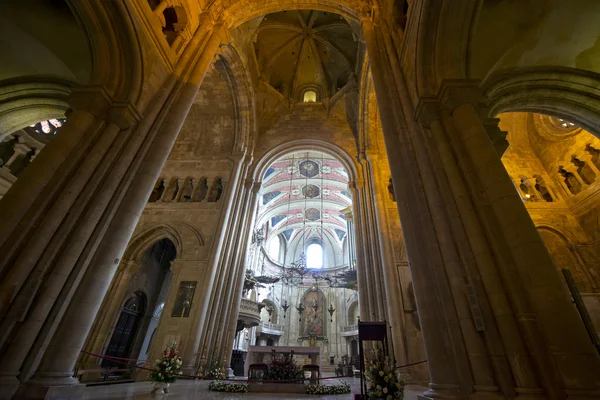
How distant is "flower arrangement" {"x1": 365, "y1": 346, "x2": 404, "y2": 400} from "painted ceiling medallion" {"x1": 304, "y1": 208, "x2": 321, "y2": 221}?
72.3ft

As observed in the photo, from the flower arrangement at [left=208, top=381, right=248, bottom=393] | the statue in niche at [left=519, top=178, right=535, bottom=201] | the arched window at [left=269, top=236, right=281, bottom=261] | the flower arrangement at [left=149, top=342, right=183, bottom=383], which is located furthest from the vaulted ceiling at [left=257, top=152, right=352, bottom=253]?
the flower arrangement at [left=149, top=342, right=183, bottom=383]

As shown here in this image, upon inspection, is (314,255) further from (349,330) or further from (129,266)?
(129,266)

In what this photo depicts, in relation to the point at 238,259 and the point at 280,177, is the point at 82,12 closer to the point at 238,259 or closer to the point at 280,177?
the point at 238,259

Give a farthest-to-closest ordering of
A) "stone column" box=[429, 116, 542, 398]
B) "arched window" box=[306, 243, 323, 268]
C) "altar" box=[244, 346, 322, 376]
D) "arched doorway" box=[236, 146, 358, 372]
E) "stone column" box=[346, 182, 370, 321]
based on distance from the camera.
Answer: "arched window" box=[306, 243, 323, 268]
"arched doorway" box=[236, 146, 358, 372]
"stone column" box=[346, 182, 370, 321]
"altar" box=[244, 346, 322, 376]
"stone column" box=[429, 116, 542, 398]

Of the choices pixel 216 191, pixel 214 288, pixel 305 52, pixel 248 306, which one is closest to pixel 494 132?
pixel 214 288

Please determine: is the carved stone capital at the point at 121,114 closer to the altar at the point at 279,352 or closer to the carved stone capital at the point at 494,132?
the carved stone capital at the point at 494,132

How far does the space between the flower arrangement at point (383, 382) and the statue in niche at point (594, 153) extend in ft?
36.8

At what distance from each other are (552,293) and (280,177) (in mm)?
19616

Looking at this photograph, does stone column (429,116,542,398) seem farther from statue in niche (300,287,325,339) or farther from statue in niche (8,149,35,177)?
statue in niche (300,287,325,339)

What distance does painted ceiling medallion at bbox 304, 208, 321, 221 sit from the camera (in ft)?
87.1

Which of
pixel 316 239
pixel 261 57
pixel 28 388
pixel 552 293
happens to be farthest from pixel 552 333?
pixel 316 239

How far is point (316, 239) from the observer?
101 feet

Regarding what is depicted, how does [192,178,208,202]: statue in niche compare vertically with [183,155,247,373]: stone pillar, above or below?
above

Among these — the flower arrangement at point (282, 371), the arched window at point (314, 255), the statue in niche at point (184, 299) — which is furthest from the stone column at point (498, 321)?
the arched window at point (314, 255)
